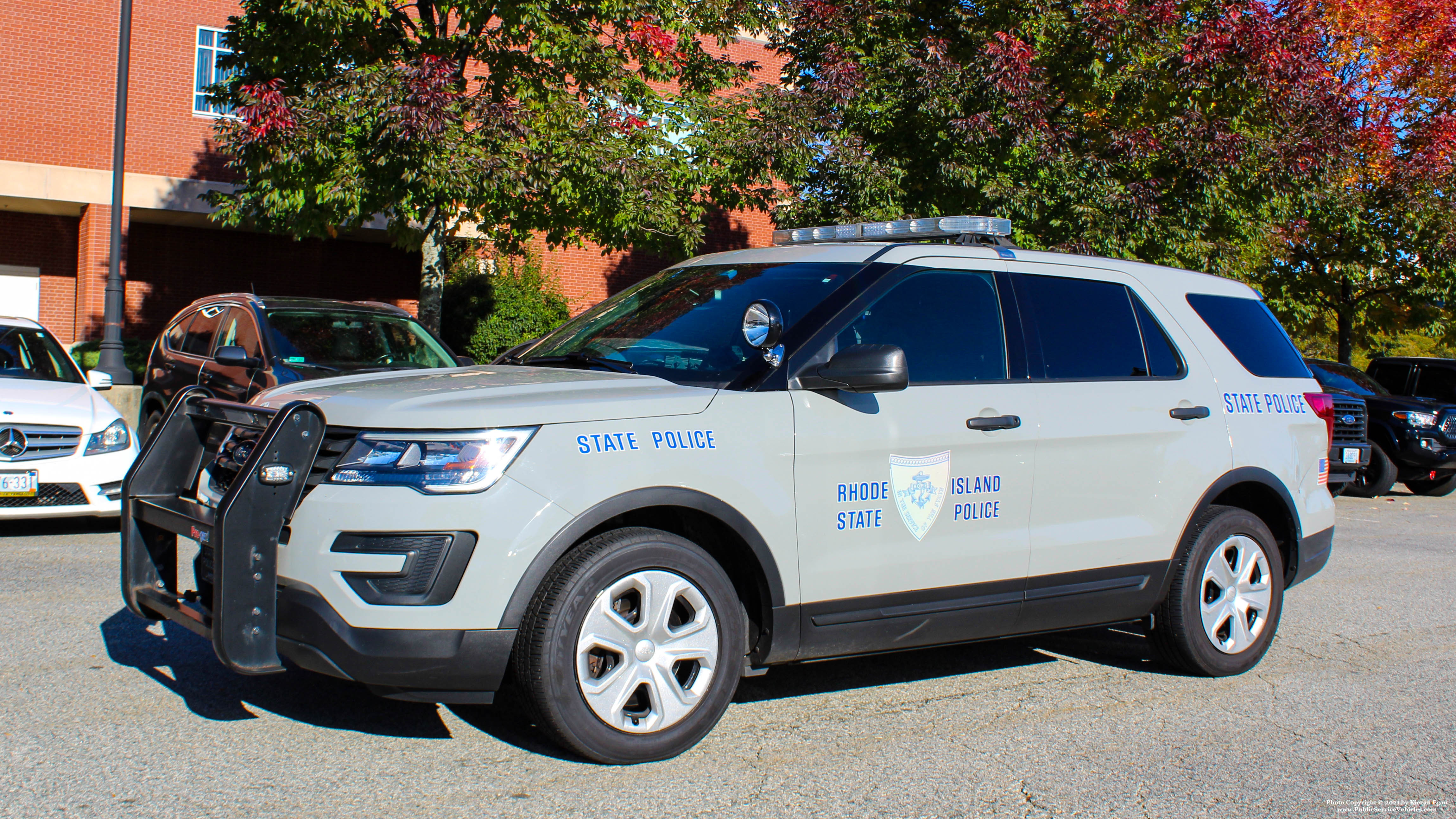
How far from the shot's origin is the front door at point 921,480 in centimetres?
409

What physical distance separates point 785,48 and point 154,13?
42.6ft

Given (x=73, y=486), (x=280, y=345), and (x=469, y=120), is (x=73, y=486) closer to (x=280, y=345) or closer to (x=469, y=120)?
(x=280, y=345)

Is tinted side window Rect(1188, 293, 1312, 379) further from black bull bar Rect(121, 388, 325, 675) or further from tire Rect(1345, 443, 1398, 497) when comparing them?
tire Rect(1345, 443, 1398, 497)

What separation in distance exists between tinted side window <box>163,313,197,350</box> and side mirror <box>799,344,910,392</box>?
8.68 m

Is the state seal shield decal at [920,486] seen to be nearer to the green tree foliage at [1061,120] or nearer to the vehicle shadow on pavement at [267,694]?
the vehicle shadow on pavement at [267,694]

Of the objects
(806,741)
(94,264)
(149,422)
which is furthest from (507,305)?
(806,741)

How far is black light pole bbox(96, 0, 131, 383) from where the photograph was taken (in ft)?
45.7

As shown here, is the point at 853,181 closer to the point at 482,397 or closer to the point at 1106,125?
the point at 1106,125

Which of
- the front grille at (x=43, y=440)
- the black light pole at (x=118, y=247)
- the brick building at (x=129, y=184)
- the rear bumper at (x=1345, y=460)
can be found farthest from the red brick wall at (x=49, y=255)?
the rear bumper at (x=1345, y=460)

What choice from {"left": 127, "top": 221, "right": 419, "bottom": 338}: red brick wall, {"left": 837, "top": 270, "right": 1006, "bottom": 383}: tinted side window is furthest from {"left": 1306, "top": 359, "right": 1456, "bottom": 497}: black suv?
{"left": 127, "top": 221, "right": 419, "bottom": 338}: red brick wall

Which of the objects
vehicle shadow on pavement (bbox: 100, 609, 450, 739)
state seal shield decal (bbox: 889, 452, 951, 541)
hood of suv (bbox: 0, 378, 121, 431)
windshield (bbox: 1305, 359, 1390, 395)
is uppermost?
windshield (bbox: 1305, 359, 1390, 395)

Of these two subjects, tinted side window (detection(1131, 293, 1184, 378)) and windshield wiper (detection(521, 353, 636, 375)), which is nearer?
windshield wiper (detection(521, 353, 636, 375))

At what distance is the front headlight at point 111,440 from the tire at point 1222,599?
6780 mm

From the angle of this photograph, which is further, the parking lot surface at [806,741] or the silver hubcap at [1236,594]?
the silver hubcap at [1236,594]
